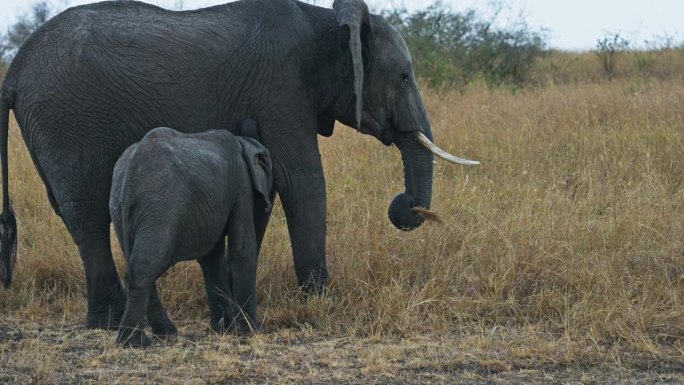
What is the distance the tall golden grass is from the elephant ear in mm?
1048

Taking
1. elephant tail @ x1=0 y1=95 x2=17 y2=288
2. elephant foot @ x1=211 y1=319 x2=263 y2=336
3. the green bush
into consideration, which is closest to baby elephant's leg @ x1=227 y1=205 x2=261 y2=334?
elephant foot @ x1=211 y1=319 x2=263 y2=336

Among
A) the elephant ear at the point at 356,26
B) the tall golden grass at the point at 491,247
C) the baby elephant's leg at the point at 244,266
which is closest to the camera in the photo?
the baby elephant's leg at the point at 244,266

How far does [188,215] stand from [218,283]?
0.66 meters

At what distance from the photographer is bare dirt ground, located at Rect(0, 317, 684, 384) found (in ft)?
17.1

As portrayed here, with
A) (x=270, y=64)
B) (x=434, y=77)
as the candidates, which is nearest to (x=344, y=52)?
(x=270, y=64)

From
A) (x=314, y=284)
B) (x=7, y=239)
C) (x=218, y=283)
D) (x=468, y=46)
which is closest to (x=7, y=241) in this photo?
(x=7, y=239)

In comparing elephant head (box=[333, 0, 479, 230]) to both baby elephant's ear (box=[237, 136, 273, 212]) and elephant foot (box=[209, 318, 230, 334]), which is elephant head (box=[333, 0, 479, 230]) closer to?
baby elephant's ear (box=[237, 136, 273, 212])

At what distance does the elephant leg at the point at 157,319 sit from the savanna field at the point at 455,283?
0.11 metres

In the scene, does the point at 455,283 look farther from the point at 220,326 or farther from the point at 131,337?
the point at 131,337

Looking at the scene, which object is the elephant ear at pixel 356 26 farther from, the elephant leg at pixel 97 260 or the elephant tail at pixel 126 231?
the elephant tail at pixel 126 231

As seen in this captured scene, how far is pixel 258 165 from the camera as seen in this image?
239 inches

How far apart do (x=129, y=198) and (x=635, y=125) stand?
5784mm

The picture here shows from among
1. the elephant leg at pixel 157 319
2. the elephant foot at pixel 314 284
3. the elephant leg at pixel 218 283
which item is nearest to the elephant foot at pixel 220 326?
the elephant leg at pixel 218 283

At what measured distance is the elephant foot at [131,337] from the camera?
5.57m
